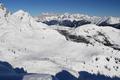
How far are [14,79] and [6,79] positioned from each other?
125 inches

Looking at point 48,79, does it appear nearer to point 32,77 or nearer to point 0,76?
point 32,77

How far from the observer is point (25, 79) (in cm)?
8956

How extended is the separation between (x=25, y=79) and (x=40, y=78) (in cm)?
396

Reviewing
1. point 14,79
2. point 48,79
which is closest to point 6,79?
point 14,79

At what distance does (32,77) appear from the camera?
89.8 metres

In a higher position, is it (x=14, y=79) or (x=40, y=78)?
(x=40, y=78)

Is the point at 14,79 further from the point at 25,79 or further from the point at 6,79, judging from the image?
the point at 25,79

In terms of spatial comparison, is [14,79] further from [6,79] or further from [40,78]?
[40,78]

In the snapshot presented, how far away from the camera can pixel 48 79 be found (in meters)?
92.4

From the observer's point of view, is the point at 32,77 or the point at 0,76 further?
the point at 0,76

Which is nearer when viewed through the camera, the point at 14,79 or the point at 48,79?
the point at 48,79

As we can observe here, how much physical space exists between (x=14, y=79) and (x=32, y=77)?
4967 centimetres

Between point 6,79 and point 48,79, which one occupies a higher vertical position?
point 48,79

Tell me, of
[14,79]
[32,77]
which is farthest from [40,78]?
[14,79]
